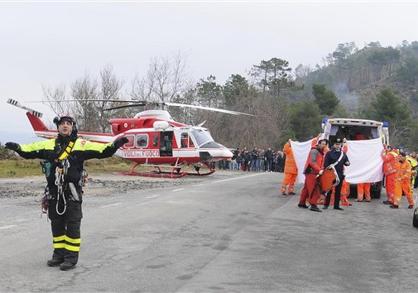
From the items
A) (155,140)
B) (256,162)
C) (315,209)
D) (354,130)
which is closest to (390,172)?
(315,209)

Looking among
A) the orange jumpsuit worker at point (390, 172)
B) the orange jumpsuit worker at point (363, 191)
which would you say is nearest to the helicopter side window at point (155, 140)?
the orange jumpsuit worker at point (363, 191)

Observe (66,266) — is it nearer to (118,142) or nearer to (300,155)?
(118,142)

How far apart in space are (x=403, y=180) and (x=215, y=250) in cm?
1013

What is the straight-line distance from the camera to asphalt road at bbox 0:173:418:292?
639cm

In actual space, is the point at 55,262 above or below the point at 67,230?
below

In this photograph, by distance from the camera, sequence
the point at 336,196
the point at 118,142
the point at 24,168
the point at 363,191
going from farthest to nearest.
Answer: the point at 24,168 → the point at 363,191 → the point at 336,196 → the point at 118,142

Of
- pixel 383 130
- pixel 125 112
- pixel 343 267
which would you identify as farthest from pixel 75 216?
pixel 125 112

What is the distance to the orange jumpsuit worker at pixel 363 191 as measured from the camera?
17.8 metres

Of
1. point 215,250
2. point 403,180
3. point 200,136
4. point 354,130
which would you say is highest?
point 354,130

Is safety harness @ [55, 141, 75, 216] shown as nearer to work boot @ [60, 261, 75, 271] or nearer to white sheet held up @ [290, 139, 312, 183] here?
work boot @ [60, 261, 75, 271]

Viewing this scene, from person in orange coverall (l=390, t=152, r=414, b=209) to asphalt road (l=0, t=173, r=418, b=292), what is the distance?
1.84m

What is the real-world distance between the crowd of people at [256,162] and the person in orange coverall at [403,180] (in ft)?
74.6

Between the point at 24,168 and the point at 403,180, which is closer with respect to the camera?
the point at 403,180

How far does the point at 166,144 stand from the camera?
28.3 meters
